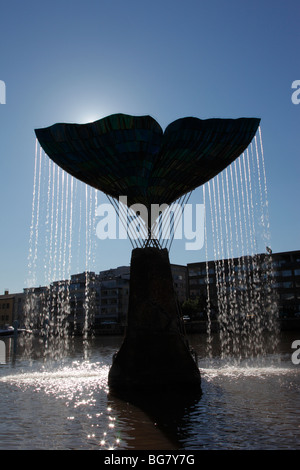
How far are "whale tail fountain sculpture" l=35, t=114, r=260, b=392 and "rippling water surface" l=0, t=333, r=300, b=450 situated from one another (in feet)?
5.47

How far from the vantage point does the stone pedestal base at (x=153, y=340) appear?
16188 mm

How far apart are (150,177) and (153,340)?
7.69m

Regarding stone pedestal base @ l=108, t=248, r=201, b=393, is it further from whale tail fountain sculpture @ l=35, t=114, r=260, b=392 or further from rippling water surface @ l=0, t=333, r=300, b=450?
rippling water surface @ l=0, t=333, r=300, b=450

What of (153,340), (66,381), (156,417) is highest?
(153,340)

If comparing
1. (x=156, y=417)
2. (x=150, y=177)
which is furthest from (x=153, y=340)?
(x=150, y=177)

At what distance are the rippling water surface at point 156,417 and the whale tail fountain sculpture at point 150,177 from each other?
167cm

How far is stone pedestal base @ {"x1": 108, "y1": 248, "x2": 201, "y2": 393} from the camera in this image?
16.2 m

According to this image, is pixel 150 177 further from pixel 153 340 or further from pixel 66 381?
pixel 66 381

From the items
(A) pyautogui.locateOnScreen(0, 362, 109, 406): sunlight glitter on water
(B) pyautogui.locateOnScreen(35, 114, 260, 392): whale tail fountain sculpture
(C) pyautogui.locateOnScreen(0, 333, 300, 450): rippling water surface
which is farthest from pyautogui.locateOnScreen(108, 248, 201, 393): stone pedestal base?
(A) pyautogui.locateOnScreen(0, 362, 109, 406): sunlight glitter on water

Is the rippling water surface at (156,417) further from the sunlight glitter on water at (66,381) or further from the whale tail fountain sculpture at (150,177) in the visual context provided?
the whale tail fountain sculpture at (150,177)

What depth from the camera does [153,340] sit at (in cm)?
1678
